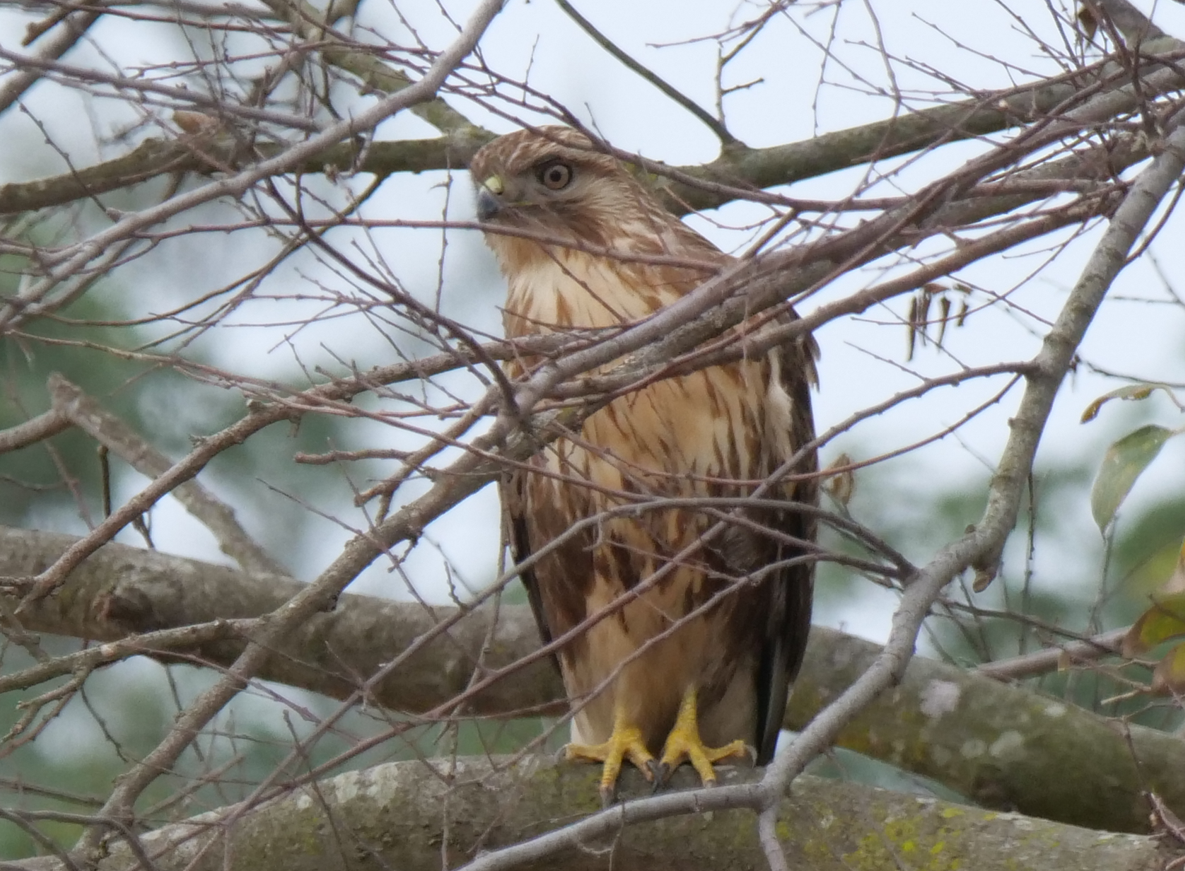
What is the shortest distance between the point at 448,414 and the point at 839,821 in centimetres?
123

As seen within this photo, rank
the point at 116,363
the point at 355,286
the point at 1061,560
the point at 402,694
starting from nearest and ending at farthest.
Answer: the point at 355,286, the point at 402,694, the point at 1061,560, the point at 116,363

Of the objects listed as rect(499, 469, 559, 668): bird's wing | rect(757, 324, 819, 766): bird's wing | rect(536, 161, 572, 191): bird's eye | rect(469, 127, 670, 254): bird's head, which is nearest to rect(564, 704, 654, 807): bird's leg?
rect(499, 469, 559, 668): bird's wing

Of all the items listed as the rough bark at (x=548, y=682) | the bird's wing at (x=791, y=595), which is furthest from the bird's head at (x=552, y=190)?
the rough bark at (x=548, y=682)

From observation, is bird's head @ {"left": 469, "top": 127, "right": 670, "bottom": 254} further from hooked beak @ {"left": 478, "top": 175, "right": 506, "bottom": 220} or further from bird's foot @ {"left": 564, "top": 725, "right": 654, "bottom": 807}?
bird's foot @ {"left": 564, "top": 725, "right": 654, "bottom": 807}

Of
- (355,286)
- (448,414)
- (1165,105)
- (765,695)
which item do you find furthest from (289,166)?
(765,695)

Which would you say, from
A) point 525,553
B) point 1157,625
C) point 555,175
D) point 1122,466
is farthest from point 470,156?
point 1157,625

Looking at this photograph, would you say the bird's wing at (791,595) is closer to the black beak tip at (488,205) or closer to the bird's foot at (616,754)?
the bird's foot at (616,754)

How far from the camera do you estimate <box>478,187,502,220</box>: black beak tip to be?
11.7ft

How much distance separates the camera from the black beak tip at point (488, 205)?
3.56m

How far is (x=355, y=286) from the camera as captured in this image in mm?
2195

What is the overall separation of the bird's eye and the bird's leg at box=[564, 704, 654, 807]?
132cm

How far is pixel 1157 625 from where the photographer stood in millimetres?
2453

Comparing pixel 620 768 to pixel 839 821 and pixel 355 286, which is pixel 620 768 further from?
pixel 355 286

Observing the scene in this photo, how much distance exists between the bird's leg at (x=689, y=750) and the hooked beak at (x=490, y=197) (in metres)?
1.29
